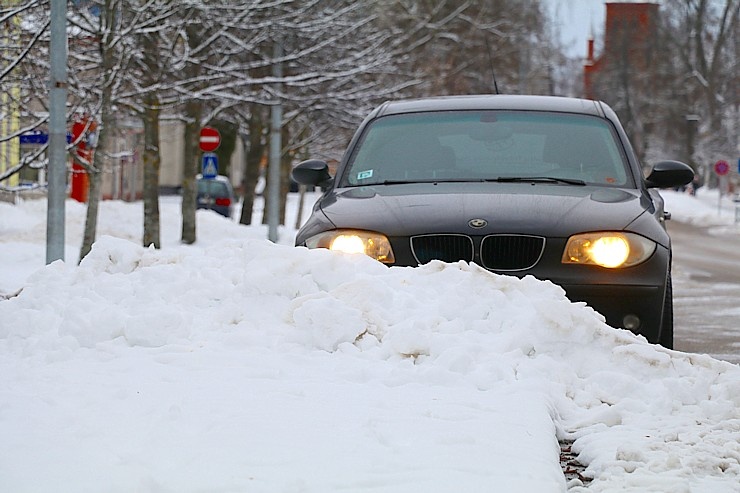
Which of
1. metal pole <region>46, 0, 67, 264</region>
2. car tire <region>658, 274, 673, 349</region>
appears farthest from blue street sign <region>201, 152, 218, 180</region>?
car tire <region>658, 274, 673, 349</region>

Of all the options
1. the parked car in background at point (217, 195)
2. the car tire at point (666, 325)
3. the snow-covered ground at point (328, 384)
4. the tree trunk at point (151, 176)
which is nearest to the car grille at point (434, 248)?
the snow-covered ground at point (328, 384)

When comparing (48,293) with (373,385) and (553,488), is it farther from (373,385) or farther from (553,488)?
(553,488)

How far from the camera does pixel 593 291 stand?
20.7 ft

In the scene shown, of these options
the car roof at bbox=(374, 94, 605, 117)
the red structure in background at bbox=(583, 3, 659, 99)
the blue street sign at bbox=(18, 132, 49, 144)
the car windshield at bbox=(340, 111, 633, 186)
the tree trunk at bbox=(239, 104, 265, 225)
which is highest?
the red structure in background at bbox=(583, 3, 659, 99)

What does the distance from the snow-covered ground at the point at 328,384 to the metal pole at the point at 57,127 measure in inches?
255

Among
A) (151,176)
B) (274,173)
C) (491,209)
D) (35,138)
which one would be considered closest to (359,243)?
(491,209)

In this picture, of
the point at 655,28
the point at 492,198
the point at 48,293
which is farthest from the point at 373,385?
the point at 655,28

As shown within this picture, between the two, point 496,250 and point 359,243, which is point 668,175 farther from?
point 359,243

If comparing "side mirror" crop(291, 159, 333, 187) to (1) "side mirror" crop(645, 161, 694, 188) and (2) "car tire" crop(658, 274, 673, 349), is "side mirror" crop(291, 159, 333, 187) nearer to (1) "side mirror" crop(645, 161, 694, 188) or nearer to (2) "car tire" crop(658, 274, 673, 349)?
(1) "side mirror" crop(645, 161, 694, 188)

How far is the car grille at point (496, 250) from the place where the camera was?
21.2 feet

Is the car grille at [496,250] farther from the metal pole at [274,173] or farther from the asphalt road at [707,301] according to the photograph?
the metal pole at [274,173]

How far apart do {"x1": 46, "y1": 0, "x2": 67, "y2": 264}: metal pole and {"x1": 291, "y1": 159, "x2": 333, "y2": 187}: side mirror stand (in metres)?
5.02

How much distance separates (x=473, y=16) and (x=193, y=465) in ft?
136

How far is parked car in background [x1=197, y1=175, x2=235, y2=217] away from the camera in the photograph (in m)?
41.4
